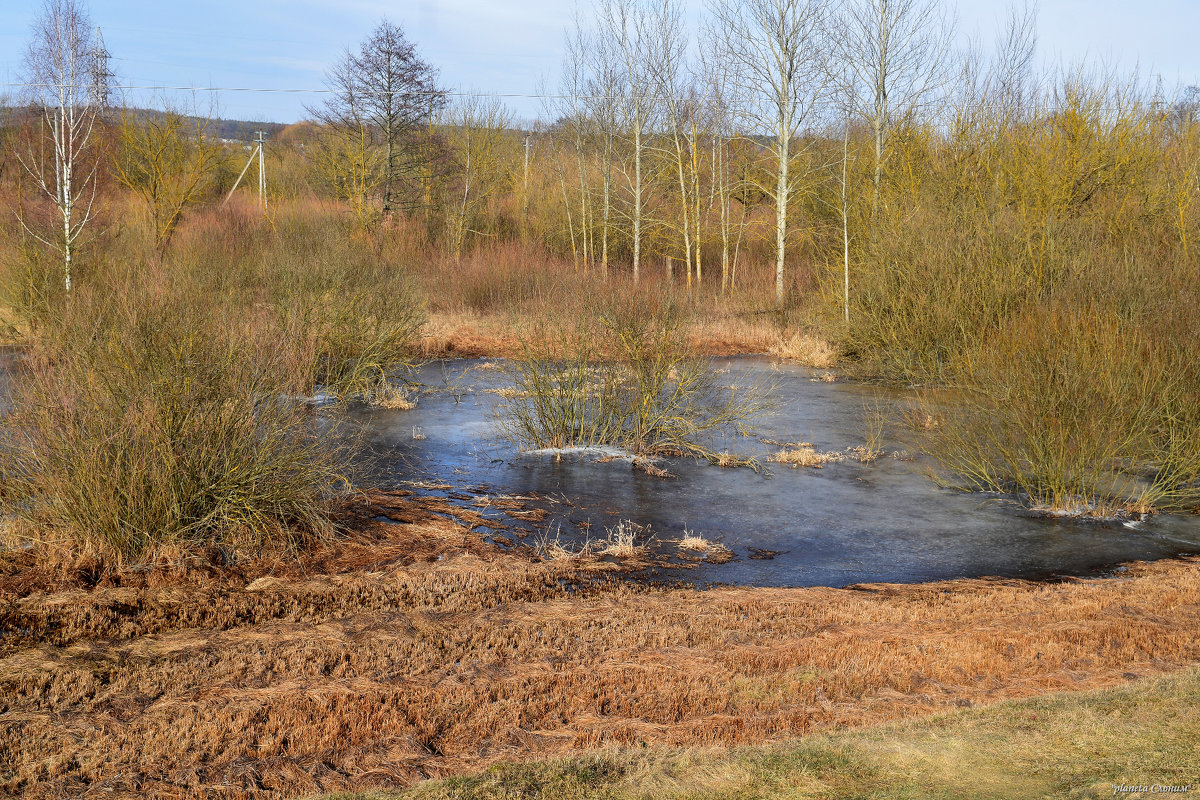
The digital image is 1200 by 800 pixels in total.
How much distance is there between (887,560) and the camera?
796 centimetres

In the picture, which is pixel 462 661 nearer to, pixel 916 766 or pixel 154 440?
pixel 916 766

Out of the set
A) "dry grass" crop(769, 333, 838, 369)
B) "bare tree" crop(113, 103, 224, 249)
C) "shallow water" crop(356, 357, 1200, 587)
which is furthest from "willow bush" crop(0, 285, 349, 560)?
"bare tree" crop(113, 103, 224, 249)

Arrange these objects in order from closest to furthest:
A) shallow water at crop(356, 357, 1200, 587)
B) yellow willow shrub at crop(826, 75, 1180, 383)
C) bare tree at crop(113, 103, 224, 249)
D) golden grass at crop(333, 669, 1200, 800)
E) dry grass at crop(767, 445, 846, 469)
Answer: golden grass at crop(333, 669, 1200, 800) < shallow water at crop(356, 357, 1200, 587) < dry grass at crop(767, 445, 846, 469) < yellow willow shrub at crop(826, 75, 1180, 383) < bare tree at crop(113, 103, 224, 249)

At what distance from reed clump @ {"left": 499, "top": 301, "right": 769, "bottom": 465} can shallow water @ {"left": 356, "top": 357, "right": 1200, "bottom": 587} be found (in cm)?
41

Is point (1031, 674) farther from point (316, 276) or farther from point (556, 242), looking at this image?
point (556, 242)

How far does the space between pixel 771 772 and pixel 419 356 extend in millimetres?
16793

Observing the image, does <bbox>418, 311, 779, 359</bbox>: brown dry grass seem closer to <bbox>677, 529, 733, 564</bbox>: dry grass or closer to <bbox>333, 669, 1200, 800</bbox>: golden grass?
<bbox>677, 529, 733, 564</bbox>: dry grass

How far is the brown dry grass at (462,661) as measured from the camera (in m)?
4.33

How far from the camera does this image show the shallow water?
7836 millimetres

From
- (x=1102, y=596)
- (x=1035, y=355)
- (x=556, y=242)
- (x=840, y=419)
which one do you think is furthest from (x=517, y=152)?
(x=1102, y=596)

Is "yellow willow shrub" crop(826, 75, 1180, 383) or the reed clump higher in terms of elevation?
"yellow willow shrub" crop(826, 75, 1180, 383)

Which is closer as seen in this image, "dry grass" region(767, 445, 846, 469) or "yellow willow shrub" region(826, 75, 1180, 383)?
"dry grass" region(767, 445, 846, 469)

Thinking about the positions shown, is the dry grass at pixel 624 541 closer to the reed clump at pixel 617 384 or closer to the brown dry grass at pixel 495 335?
the reed clump at pixel 617 384

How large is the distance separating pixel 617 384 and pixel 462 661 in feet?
20.3
